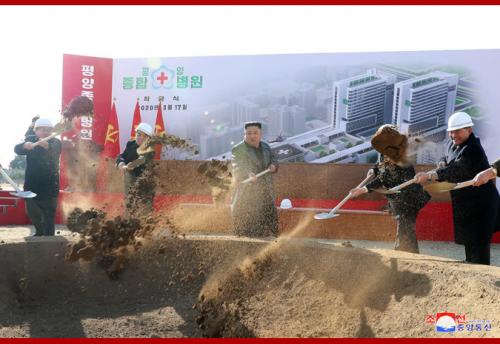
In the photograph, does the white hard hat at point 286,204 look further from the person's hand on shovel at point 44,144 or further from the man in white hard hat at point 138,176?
the person's hand on shovel at point 44,144

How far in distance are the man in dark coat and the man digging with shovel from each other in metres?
0.86

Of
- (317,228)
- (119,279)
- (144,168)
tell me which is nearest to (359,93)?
(317,228)

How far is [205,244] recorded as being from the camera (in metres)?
4.44

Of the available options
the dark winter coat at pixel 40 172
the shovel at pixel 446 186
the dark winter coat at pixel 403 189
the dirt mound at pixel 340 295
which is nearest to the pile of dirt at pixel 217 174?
the dirt mound at pixel 340 295

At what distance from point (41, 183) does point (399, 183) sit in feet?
12.1

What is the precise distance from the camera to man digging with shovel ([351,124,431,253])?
4.45 metres

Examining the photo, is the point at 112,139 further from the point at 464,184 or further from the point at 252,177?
the point at 464,184

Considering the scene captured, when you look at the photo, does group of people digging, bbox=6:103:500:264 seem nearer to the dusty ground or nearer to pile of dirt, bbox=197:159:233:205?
pile of dirt, bbox=197:159:233:205

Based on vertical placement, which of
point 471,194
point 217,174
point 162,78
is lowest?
point 217,174

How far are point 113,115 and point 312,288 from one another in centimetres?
709

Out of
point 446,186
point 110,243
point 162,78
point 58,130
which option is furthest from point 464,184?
point 162,78

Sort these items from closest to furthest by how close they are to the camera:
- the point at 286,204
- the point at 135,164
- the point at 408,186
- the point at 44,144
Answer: the point at 408,186, the point at 44,144, the point at 135,164, the point at 286,204

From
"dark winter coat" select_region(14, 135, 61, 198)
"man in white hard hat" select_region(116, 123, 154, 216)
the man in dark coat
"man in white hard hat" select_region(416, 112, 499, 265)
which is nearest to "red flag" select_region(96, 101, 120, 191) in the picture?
"man in white hard hat" select_region(116, 123, 154, 216)

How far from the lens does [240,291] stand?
4.05m
